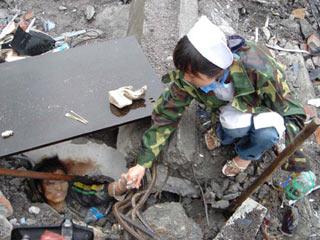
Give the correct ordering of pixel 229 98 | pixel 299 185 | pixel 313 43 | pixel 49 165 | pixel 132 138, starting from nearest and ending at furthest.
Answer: pixel 229 98, pixel 299 185, pixel 132 138, pixel 49 165, pixel 313 43

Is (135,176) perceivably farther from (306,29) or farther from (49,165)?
(306,29)

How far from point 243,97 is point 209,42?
1.89 ft

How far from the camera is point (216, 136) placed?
131 inches

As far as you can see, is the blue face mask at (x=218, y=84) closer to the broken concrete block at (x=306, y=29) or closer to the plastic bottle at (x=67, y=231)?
the plastic bottle at (x=67, y=231)

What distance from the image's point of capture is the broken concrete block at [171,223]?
3.07 meters

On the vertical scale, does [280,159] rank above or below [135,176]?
above

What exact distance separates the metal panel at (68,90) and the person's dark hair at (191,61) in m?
0.86

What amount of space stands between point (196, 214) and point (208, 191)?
0.69 ft

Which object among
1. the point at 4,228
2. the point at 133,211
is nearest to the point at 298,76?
the point at 133,211

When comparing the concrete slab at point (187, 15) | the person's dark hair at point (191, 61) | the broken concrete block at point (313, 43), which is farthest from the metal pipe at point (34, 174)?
the broken concrete block at point (313, 43)

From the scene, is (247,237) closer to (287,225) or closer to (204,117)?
(287,225)

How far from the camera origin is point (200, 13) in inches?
172

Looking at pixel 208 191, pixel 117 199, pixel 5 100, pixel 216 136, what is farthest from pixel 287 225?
pixel 5 100

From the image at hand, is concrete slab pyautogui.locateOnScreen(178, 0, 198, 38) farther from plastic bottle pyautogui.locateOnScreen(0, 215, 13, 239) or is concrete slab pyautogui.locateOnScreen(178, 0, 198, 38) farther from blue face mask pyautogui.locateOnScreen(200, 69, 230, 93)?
plastic bottle pyautogui.locateOnScreen(0, 215, 13, 239)
